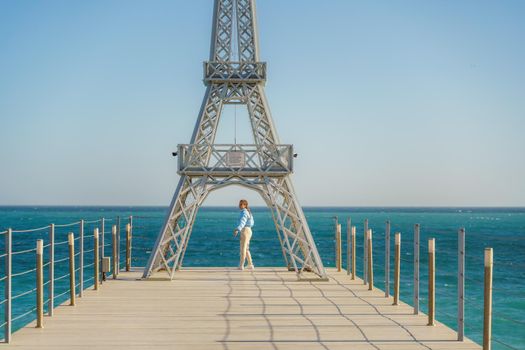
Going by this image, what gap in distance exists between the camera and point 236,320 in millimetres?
10805

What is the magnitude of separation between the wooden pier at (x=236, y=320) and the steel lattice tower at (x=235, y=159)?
75.1 inches

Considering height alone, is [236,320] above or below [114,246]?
below

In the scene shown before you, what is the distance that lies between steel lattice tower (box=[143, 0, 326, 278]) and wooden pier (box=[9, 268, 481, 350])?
1.91 meters

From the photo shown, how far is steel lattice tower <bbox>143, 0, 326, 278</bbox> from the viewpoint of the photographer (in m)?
17.4

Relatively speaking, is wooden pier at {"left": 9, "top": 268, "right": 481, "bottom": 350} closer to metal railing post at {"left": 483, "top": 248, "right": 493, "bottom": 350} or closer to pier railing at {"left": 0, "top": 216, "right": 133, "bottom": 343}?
pier railing at {"left": 0, "top": 216, "right": 133, "bottom": 343}

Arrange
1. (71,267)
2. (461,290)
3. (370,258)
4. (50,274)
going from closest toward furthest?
(461,290)
(50,274)
(71,267)
(370,258)

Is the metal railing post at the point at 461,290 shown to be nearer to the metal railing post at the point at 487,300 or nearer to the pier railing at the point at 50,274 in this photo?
the metal railing post at the point at 487,300

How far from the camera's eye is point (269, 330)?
998cm

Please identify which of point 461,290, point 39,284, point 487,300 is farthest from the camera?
point 39,284

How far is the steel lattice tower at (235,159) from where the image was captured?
17406 millimetres

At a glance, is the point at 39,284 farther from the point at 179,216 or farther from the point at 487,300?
the point at 179,216

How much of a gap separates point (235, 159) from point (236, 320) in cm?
711

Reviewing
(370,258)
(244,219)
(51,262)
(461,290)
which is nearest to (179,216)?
(244,219)

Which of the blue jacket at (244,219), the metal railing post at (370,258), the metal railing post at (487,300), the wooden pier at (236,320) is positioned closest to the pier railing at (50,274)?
the wooden pier at (236,320)
